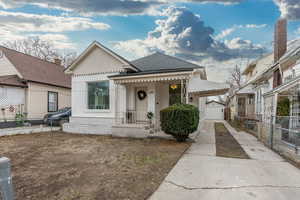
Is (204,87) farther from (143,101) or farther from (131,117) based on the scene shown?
(131,117)

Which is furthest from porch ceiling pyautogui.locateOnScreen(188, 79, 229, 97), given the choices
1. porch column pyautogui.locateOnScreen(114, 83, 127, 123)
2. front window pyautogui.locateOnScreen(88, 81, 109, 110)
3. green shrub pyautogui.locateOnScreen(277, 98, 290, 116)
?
front window pyautogui.locateOnScreen(88, 81, 109, 110)

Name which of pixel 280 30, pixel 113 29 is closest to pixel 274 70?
pixel 280 30

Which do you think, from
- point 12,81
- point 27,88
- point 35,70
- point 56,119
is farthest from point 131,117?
point 35,70

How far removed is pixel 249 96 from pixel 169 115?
15.2 metres

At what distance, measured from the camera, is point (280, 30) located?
1229 cm

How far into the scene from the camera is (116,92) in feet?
35.0

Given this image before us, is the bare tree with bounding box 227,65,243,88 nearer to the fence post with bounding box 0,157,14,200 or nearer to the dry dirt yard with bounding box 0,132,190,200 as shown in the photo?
the dry dirt yard with bounding box 0,132,190,200

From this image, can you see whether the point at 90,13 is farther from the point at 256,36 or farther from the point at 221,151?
the point at 256,36

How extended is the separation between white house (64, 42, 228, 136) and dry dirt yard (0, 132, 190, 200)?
3.62 m

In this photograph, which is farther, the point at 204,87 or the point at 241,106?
the point at 241,106

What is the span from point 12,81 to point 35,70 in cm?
282

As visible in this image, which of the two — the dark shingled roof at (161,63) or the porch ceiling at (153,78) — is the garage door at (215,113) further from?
the porch ceiling at (153,78)

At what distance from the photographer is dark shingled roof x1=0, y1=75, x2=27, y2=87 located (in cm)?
1226

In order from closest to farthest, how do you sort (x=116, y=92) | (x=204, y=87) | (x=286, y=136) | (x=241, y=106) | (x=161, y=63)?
(x=286, y=136), (x=204, y=87), (x=116, y=92), (x=161, y=63), (x=241, y=106)
